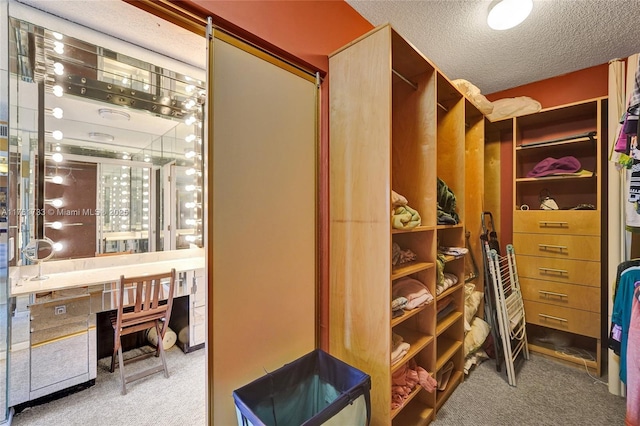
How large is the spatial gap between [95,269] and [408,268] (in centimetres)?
273

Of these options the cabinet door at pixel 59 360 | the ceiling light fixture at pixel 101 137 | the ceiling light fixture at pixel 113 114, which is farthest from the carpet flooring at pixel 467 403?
the ceiling light fixture at pixel 113 114

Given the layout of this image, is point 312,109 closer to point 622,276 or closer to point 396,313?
point 396,313

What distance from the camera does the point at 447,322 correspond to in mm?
1914

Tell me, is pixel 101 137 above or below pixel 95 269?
above

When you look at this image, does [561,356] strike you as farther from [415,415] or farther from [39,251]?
[39,251]

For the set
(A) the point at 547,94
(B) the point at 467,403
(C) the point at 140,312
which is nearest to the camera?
(B) the point at 467,403

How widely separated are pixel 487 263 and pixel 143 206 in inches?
129

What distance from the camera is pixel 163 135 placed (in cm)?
290

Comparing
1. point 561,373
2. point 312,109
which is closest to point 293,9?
point 312,109

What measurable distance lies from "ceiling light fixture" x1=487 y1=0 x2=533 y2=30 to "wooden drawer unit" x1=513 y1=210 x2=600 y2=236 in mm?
1661

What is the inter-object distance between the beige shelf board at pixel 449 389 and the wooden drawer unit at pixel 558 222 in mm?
1487

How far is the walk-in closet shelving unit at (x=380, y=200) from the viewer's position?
54.6 inches

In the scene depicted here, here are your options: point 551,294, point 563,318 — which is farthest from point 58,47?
point 563,318

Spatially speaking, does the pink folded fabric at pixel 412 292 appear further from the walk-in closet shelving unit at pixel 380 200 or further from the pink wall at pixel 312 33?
the pink wall at pixel 312 33
